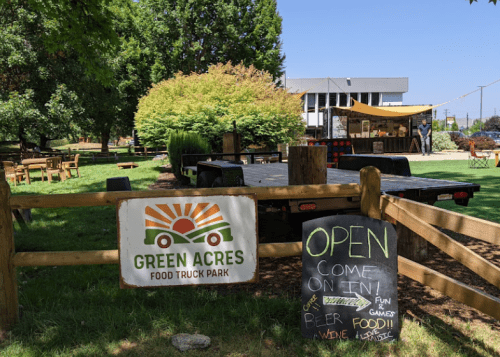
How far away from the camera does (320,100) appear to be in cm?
6656

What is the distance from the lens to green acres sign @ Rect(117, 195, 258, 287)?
130 inches

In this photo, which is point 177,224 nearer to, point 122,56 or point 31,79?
point 31,79

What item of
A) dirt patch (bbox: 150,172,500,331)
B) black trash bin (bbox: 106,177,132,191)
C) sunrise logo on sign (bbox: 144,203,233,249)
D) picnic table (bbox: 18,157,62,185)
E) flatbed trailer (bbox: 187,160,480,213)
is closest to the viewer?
sunrise logo on sign (bbox: 144,203,233,249)

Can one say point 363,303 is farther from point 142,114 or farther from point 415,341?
point 142,114

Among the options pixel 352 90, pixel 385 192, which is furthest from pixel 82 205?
pixel 352 90

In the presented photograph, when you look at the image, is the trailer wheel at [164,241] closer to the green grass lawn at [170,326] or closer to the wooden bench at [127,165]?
the green grass lawn at [170,326]

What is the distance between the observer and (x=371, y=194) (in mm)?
3316

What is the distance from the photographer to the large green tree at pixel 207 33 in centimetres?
3195

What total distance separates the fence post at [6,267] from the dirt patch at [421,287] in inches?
74.6

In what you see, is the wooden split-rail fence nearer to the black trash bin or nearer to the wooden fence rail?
the wooden fence rail

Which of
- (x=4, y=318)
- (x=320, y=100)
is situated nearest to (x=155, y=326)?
(x=4, y=318)

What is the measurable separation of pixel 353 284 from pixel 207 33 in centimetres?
3217

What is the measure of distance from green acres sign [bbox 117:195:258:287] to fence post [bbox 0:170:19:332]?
100cm

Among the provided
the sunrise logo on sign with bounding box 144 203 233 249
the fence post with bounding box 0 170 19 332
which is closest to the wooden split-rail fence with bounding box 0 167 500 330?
the fence post with bounding box 0 170 19 332
